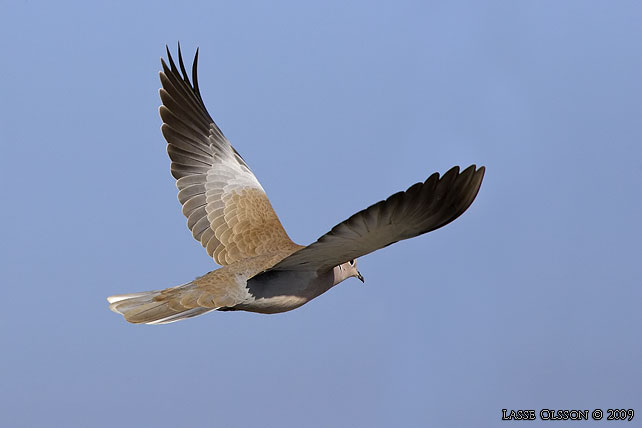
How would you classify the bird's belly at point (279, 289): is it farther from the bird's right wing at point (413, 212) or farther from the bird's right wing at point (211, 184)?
the bird's right wing at point (413, 212)

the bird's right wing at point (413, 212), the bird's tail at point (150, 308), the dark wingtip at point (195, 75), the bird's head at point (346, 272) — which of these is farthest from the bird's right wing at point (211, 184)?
the bird's right wing at point (413, 212)

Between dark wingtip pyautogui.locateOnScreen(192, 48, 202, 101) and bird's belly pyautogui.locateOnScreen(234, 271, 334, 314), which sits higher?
dark wingtip pyautogui.locateOnScreen(192, 48, 202, 101)

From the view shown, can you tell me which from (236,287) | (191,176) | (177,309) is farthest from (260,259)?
(191,176)

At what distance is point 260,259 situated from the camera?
6.22 m

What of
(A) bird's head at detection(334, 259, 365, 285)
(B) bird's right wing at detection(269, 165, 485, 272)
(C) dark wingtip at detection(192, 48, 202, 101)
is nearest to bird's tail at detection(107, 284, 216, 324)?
(A) bird's head at detection(334, 259, 365, 285)

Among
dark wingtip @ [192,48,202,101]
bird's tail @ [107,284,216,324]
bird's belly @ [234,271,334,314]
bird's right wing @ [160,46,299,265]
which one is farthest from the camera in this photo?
dark wingtip @ [192,48,202,101]

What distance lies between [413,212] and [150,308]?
223cm

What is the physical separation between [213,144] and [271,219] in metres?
1.28

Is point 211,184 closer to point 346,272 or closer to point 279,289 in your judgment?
point 346,272

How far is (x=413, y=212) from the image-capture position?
471cm

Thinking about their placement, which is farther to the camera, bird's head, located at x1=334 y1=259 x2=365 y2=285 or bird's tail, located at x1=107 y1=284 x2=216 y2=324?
bird's head, located at x1=334 y1=259 x2=365 y2=285

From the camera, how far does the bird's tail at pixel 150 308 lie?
5.63 metres

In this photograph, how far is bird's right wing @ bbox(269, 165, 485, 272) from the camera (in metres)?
4.60

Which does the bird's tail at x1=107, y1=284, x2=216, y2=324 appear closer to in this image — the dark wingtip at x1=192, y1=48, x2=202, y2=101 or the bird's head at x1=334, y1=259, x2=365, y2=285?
the bird's head at x1=334, y1=259, x2=365, y2=285
